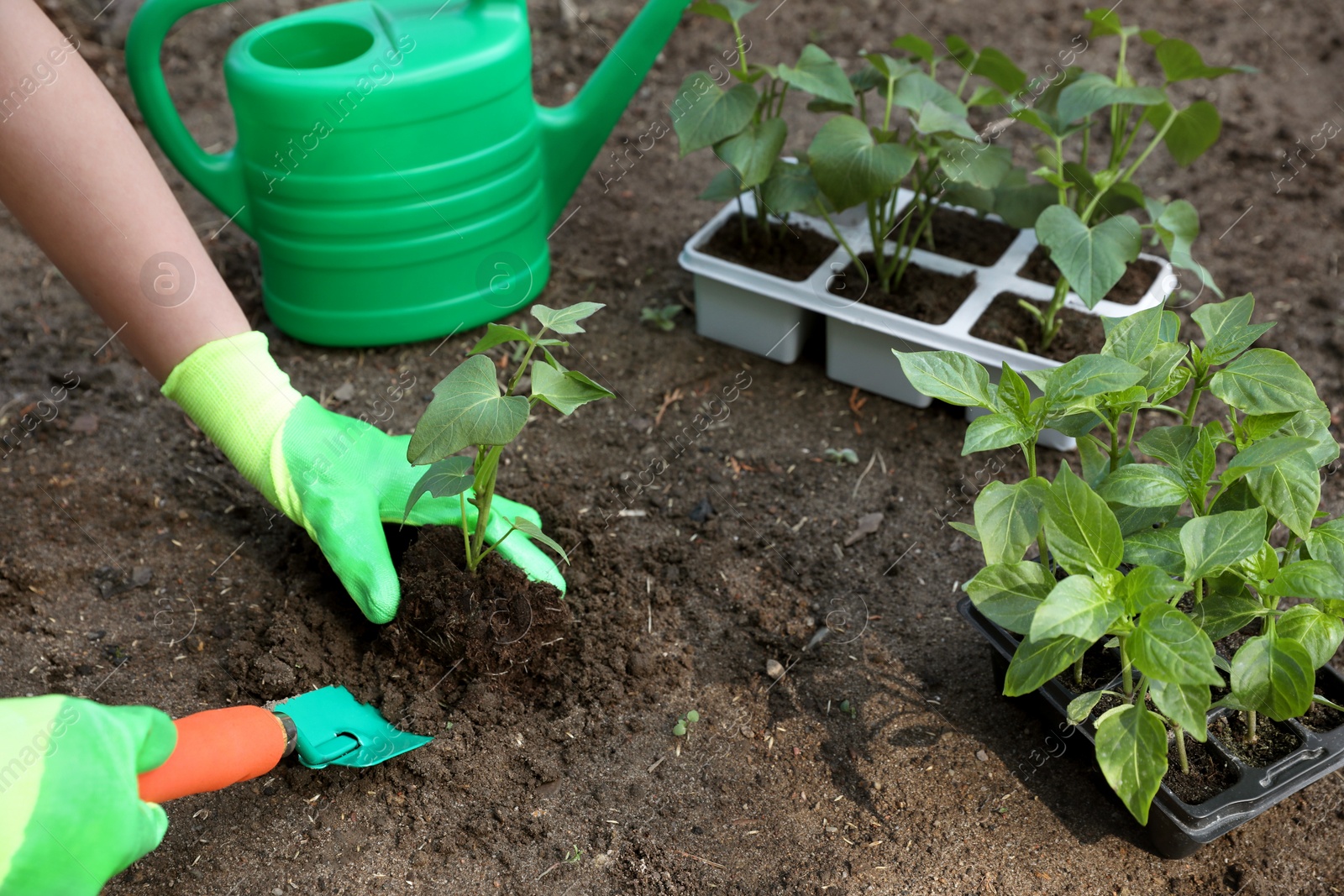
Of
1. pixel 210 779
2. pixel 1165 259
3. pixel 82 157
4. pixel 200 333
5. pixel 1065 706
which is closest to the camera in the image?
pixel 210 779

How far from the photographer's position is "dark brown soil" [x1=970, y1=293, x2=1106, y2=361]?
1824mm

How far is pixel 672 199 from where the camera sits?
2471mm

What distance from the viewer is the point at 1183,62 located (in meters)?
1.70

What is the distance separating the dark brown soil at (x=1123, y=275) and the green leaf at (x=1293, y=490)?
0.81 meters

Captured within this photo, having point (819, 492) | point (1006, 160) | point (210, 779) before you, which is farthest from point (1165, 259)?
point (210, 779)

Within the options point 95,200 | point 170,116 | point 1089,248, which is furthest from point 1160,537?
point 170,116

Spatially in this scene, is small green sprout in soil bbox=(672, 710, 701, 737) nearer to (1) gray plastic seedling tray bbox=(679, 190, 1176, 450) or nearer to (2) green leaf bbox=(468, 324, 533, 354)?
(2) green leaf bbox=(468, 324, 533, 354)

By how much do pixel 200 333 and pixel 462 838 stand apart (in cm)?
82

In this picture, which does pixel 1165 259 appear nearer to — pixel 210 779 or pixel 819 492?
pixel 819 492

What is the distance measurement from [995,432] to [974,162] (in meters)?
0.79

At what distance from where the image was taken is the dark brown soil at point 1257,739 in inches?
48.6

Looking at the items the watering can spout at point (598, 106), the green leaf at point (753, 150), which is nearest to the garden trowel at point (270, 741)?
the green leaf at point (753, 150)

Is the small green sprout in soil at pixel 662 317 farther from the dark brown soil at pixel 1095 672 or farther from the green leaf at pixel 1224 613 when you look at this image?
the green leaf at pixel 1224 613

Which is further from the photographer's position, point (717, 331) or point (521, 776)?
point (717, 331)
